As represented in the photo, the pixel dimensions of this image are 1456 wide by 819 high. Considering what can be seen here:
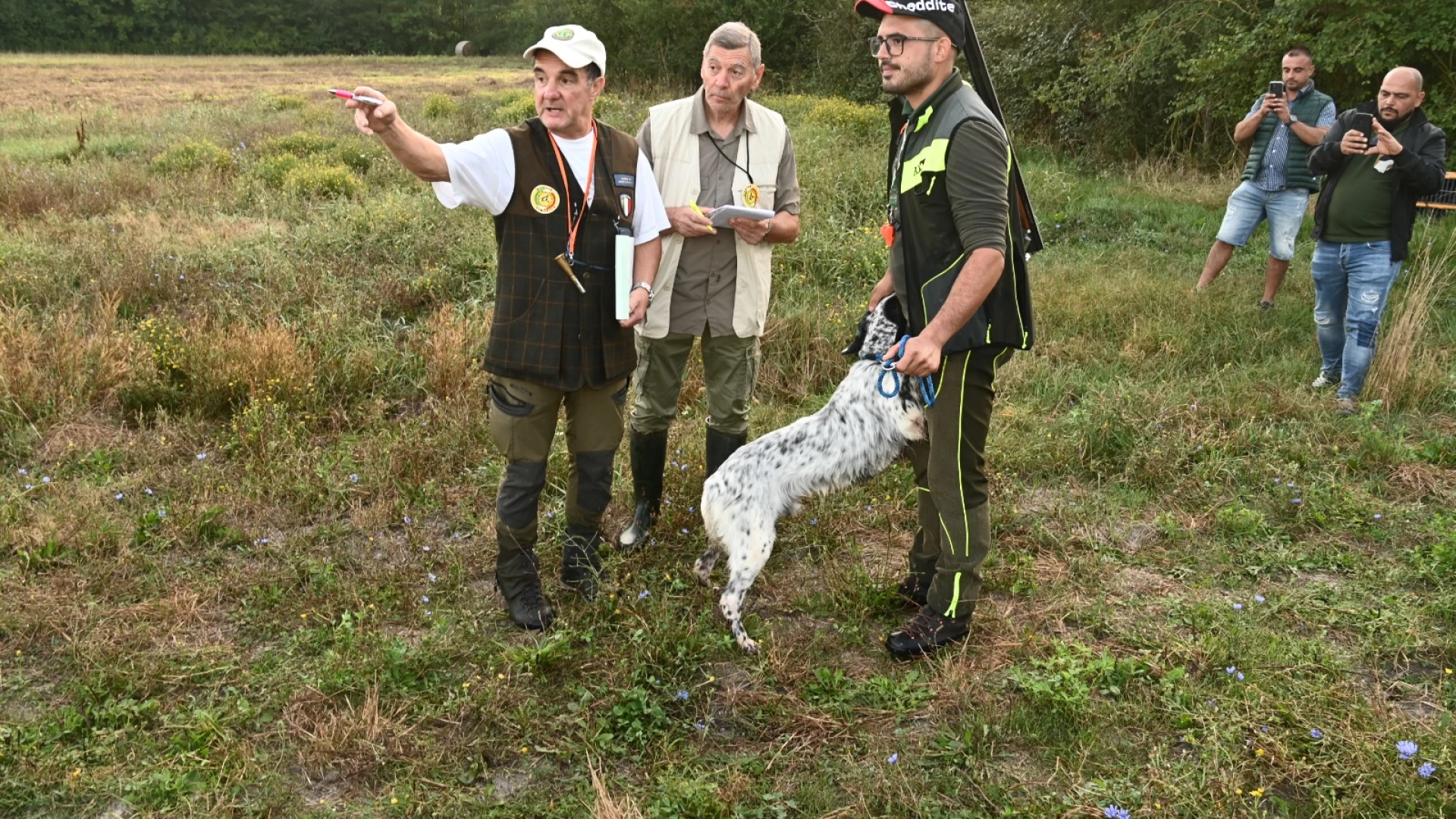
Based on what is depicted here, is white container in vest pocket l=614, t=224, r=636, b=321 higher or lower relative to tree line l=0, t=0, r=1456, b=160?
lower

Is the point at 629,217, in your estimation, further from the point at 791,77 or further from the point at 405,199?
the point at 791,77

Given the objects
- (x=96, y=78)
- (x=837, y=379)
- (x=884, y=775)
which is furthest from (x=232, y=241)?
(x=96, y=78)

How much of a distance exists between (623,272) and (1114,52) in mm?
11153

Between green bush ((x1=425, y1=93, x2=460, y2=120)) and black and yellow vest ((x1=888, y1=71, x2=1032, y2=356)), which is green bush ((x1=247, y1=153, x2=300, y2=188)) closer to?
green bush ((x1=425, y1=93, x2=460, y2=120))

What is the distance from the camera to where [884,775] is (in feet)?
9.61

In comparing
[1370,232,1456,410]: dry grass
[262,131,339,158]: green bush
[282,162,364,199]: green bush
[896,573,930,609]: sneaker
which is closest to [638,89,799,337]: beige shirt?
[896,573,930,609]: sneaker

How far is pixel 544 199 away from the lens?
10.8ft

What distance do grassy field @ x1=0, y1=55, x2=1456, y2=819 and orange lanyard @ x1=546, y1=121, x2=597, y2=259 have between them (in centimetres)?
137

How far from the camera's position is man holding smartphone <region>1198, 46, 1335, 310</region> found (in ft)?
22.8

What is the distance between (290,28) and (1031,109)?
44.0 m

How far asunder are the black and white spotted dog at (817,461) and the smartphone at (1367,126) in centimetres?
381

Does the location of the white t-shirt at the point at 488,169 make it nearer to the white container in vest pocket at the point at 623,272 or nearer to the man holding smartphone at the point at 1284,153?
the white container in vest pocket at the point at 623,272

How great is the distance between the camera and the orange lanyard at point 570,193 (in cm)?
329

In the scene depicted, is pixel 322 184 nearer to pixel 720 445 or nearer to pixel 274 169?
pixel 274 169
